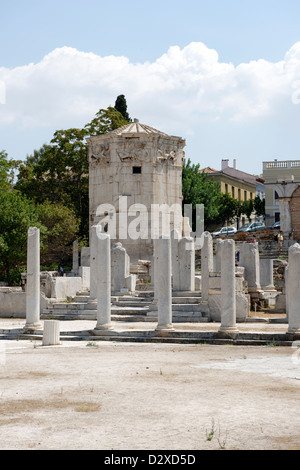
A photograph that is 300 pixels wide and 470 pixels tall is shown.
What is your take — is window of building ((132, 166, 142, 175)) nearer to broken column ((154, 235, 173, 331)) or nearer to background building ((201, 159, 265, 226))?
broken column ((154, 235, 173, 331))

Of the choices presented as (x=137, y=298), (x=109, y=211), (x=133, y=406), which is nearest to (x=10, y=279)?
(x=109, y=211)

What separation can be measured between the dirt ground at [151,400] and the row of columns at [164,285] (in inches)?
74.4

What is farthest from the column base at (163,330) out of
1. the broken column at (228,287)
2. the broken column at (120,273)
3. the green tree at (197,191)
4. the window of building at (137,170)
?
the green tree at (197,191)

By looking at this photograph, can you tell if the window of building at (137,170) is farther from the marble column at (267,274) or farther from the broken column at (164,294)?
the broken column at (164,294)

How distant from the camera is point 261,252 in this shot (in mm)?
42062

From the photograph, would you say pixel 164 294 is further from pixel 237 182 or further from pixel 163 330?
pixel 237 182

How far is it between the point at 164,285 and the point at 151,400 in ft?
28.1

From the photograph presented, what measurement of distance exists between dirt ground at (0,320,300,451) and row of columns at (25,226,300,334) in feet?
6.20

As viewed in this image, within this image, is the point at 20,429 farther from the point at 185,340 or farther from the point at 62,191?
the point at 62,191

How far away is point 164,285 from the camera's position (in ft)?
57.4

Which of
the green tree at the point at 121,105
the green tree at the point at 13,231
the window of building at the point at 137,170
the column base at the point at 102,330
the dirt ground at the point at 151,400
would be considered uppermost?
the green tree at the point at 121,105

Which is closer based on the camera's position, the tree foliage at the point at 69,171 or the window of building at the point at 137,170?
the window of building at the point at 137,170

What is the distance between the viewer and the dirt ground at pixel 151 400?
269 inches

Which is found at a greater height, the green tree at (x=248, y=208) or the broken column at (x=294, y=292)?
the green tree at (x=248, y=208)
